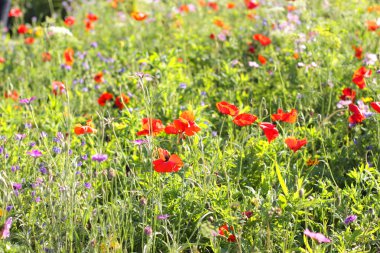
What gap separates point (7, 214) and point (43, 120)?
4.05 feet

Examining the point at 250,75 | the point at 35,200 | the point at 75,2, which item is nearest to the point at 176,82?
the point at 250,75

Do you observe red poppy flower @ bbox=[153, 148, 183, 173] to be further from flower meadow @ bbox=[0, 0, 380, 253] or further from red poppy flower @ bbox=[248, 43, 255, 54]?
red poppy flower @ bbox=[248, 43, 255, 54]

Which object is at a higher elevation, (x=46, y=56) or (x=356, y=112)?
(x=356, y=112)

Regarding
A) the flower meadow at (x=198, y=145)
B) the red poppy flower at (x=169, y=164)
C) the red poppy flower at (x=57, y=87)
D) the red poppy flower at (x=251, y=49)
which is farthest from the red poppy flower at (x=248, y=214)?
the red poppy flower at (x=251, y=49)

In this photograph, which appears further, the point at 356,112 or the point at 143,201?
the point at 356,112

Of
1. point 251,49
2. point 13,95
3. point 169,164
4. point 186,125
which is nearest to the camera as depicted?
point 169,164

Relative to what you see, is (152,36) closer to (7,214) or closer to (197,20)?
(197,20)

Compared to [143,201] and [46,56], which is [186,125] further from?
[46,56]

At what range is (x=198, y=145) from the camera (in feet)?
10.1

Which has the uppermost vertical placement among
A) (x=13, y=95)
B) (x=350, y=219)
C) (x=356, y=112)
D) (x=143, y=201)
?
(x=356, y=112)

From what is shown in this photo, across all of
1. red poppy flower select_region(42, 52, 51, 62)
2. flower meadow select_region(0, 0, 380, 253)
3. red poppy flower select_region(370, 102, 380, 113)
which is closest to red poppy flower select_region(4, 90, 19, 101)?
flower meadow select_region(0, 0, 380, 253)

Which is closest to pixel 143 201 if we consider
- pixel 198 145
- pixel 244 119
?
pixel 244 119

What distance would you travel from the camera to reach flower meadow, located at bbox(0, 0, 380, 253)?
252cm

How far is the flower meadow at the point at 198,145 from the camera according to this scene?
2518mm
